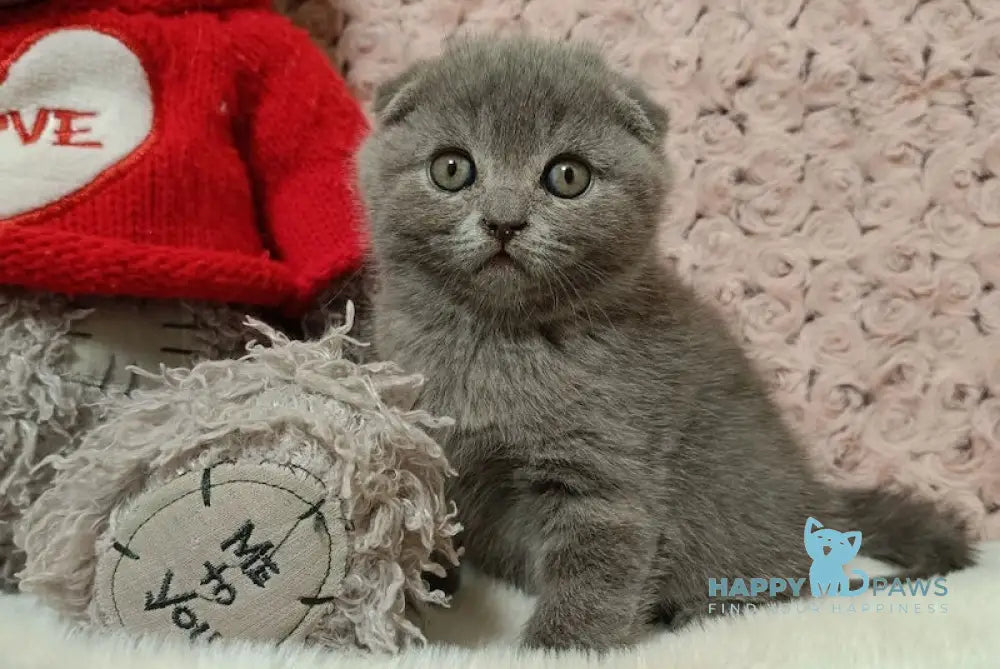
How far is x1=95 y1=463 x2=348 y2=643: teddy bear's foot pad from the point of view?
617mm

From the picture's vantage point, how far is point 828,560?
0.86 meters

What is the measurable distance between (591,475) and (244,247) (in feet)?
1.50

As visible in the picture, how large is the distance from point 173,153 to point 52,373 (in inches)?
9.6

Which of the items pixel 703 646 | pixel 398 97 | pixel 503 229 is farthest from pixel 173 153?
pixel 703 646

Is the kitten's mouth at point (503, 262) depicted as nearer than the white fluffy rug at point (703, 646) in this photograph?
No

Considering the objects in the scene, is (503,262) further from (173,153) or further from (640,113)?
(173,153)

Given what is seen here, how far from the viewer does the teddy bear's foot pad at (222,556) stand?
62cm

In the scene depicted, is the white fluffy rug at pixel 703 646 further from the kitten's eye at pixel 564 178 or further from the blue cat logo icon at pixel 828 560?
the kitten's eye at pixel 564 178

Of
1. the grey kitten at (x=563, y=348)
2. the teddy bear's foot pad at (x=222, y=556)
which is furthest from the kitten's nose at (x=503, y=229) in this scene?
the teddy bear's foot pad at (x=222, y=556)

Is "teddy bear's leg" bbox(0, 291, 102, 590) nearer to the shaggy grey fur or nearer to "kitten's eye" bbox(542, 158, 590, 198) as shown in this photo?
the shaggy grey fur

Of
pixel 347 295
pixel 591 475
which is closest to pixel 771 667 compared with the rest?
pixel 591 475

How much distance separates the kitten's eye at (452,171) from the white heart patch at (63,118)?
31 centimetres

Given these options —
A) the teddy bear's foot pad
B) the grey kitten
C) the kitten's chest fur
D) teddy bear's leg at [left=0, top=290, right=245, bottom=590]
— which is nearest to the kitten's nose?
the grey kitten

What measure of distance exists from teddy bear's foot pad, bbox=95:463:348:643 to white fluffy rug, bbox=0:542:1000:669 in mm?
22
